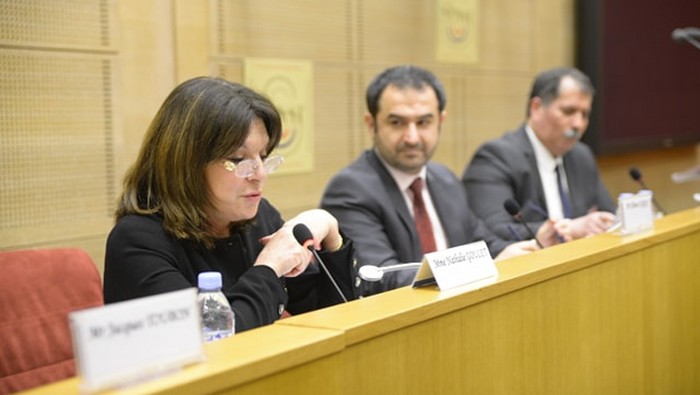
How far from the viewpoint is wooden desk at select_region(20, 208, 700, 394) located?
1.49 meters

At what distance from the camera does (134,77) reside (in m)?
3.50

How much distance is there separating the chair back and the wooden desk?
37.1 inches

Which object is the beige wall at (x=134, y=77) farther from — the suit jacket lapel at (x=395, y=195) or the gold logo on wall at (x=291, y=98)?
the suit jacket lapel at (x=395, y=195)

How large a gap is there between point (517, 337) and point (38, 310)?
1.23 m

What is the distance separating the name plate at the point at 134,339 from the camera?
123 centimetres

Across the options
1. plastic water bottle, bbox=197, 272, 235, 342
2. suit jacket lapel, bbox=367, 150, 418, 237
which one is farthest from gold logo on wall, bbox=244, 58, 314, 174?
plastic water bottle, bbox=197, 272, 235, 342

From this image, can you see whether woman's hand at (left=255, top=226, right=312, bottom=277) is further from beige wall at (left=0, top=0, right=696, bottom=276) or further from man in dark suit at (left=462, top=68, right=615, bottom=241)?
man in dark suit at (left=462, top=68, right=615, bottom=241)

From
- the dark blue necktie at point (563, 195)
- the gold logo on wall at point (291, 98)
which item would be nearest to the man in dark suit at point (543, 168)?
the dark blue necktie at point (563, 195)

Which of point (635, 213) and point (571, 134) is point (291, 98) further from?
point (635, 213)

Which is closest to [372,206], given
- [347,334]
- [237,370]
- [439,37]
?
[347,334]

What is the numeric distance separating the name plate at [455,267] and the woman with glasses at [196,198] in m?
0.24

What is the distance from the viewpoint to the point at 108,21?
340 cm

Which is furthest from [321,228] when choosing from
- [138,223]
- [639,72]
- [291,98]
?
[639,72]

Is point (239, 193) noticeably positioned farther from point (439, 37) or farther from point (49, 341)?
point (439, 37)
